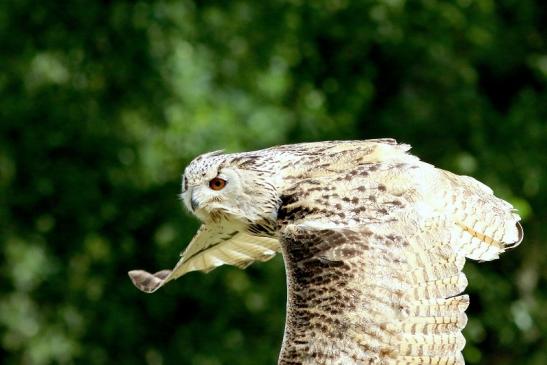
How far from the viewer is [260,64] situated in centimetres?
1273

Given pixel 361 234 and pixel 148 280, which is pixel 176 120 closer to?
pixel 148 280

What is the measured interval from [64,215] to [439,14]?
3554 mm

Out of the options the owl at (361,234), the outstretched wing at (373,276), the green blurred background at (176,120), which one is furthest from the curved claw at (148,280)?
the green blurred background at (176,120)

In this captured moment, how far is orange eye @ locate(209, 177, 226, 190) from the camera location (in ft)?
20.3

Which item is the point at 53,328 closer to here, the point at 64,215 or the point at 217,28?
the point at 64,215

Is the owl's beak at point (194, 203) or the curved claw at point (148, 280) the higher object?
the owl's beak at point (194, 203)

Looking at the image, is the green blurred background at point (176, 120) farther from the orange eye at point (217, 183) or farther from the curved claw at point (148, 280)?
the orange eye at point (217, 183)

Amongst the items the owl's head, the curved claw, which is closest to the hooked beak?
the owl's head

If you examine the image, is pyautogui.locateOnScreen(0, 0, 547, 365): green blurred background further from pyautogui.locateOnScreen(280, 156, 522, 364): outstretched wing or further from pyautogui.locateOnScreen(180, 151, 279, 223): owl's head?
pyautogui.locateOnScreen(280, 156, 522, 364): outstretched wing

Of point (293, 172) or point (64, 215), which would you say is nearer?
point (293, 172)

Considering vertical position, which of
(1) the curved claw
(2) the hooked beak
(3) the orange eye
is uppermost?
(3) the orange eye

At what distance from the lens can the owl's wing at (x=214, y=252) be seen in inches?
254

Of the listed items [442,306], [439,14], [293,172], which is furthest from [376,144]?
[439,14]

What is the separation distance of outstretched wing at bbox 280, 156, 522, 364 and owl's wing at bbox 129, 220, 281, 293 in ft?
2.39
